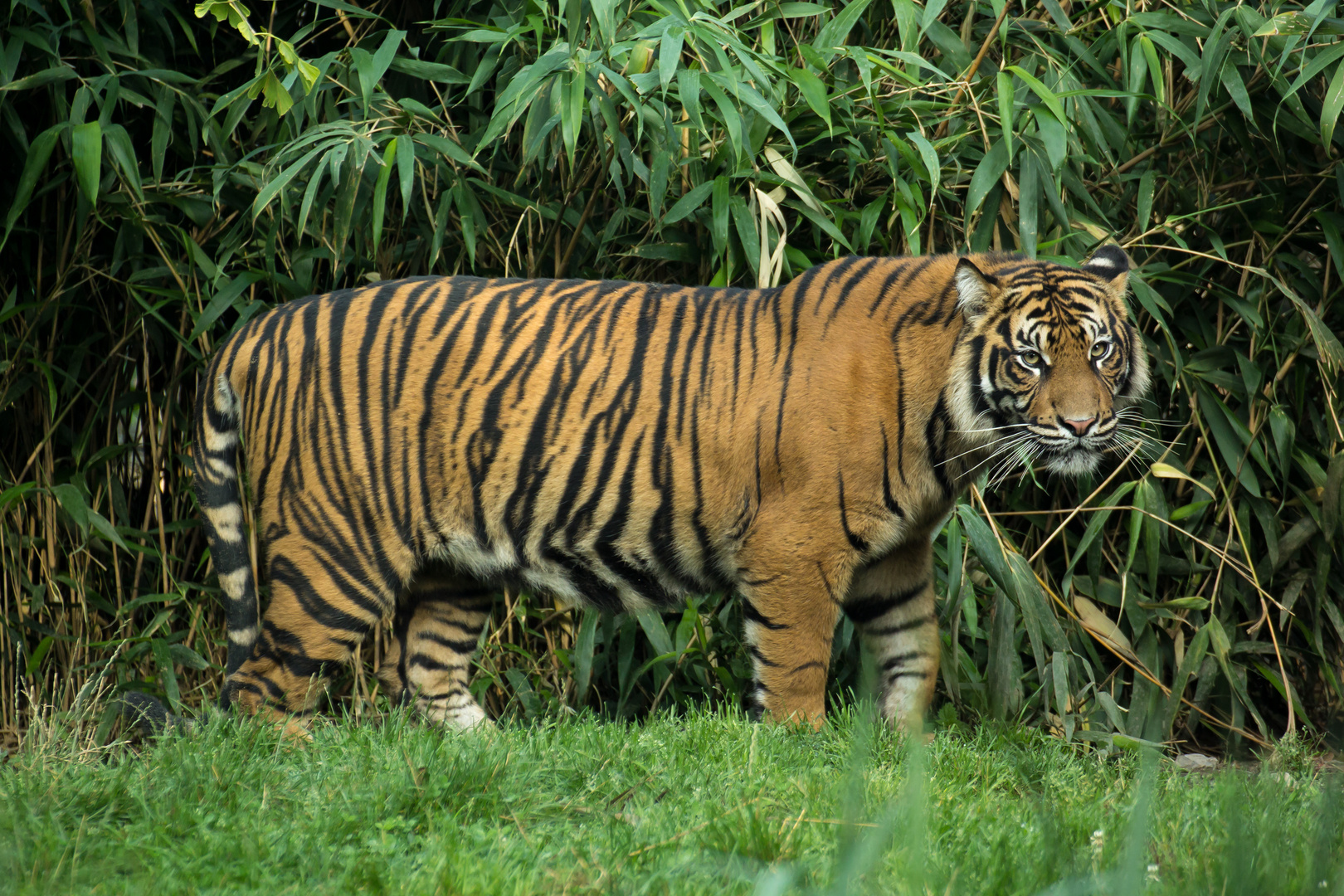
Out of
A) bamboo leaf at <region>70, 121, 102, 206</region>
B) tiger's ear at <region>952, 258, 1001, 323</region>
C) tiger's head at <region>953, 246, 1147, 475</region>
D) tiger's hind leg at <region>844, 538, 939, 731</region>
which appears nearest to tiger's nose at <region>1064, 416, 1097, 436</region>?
tiger's head at <region>953, 246, 1147, 475</region>

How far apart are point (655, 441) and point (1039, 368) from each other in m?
1.09

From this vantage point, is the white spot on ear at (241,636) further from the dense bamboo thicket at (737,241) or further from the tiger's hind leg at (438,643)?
the dense bamboo thicket at (737,241)

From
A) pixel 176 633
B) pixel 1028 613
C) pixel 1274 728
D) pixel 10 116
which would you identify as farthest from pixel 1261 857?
pixel 10 116

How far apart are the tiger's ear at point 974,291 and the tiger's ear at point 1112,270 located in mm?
341

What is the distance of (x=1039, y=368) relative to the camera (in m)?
3.54

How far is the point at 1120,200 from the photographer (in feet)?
15.7

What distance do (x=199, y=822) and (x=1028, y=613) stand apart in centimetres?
263

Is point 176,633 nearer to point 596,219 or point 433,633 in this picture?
point 433,633

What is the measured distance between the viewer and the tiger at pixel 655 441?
11.7ft

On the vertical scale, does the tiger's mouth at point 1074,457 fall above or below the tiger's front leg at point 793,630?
above

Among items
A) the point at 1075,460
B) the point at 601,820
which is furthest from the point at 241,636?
the point at 1075,460

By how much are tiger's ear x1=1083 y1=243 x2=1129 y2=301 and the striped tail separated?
253 centimetres

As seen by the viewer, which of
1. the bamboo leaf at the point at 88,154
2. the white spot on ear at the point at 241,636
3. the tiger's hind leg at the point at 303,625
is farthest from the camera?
the bamboo leaf at the point at 88,154

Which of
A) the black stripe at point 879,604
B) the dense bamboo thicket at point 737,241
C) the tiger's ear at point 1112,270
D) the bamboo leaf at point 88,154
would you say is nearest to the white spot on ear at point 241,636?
the dense bamboo thicket at point 737,241
